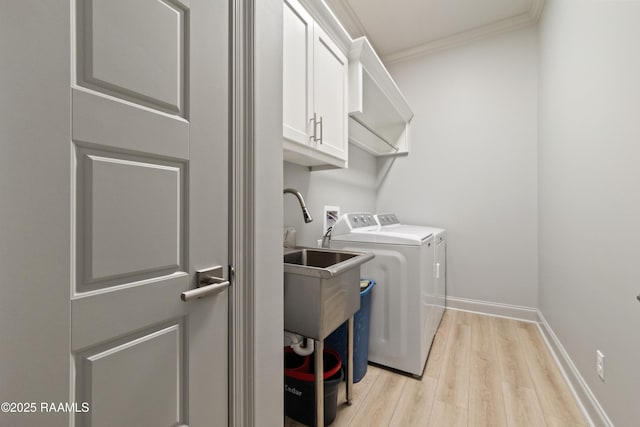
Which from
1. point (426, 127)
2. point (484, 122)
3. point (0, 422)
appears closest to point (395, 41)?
point (426, 127)

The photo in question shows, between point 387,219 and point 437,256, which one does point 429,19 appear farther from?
point 437,256

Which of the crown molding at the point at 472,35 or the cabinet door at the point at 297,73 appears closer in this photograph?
the cabinet door at the point at 297,73

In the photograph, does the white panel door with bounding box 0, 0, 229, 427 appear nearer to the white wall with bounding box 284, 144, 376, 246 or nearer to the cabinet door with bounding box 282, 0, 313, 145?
the cabinet door with bounding box 282, 0, 313, 145

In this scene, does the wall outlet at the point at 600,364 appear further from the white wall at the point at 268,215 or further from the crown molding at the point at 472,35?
the crown molding at the point at 472,35

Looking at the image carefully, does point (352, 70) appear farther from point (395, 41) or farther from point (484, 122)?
point (484, 122)

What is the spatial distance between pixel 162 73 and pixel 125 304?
61 centimetres

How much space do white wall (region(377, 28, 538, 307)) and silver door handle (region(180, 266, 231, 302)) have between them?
104 inches

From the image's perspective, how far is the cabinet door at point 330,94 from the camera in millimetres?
1508

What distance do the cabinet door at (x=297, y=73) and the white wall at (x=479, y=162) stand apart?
6.55ft

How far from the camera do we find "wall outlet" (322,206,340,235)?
85.9 inches

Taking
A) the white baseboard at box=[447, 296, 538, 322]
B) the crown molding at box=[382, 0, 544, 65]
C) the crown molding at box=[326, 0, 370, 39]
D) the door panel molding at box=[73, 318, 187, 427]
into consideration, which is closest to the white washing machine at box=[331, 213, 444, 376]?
the white baseboard at box=[447, 296, 538, 322]

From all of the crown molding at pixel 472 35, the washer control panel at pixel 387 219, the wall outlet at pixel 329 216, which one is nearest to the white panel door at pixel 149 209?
the wall outlet at pixel 329 216

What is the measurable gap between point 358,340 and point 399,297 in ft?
1.29

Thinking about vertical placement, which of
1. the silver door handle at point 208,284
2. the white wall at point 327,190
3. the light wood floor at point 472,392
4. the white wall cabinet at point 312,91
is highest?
the white wall cabinet at point 312,91
